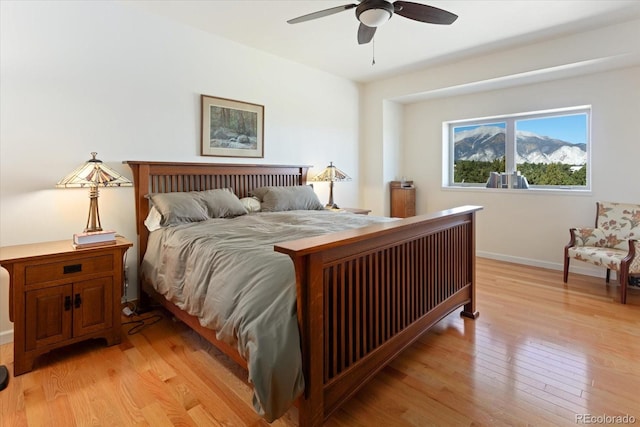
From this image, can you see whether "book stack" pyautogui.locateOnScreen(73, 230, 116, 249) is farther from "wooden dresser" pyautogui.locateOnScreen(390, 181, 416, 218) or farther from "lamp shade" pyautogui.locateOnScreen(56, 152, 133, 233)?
"wooden dresser" pyautogui.locateOnScreen(390, 181, 416, 218)

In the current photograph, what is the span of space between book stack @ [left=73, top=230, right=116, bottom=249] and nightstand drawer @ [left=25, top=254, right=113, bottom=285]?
96 mm

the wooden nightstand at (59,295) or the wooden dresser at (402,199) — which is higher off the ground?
the wooden dresser at (402,199)

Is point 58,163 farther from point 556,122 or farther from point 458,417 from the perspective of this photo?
point 556,122

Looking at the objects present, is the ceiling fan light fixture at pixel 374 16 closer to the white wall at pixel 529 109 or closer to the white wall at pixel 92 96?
the white wall at pixel 92 96

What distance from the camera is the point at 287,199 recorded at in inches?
144

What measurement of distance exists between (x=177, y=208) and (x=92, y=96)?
1131 millimetres

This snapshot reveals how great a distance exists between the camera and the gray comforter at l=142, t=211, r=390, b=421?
138cm

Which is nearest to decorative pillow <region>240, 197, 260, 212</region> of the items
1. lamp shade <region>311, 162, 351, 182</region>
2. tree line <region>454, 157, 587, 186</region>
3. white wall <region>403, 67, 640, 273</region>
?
lamp shade <region>311, 162, 351, 182</region>

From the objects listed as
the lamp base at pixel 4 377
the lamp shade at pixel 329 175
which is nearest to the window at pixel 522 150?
the lamp shade at pixel 329 175

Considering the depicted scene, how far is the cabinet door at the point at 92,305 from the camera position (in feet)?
7.23

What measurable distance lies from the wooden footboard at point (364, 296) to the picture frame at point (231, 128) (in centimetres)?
231

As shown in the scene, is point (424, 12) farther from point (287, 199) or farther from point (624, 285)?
point (624, 285)

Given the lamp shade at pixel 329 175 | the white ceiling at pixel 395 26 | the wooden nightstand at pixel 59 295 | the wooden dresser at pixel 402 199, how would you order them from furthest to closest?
the wooden dresser at pixel 402 199 < the lamp shade at pixel 329 175 < the white ceiling at pixel 395 26 < the wooden nightstand at pixel 59 295

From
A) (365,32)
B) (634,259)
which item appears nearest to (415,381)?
(365,32)
